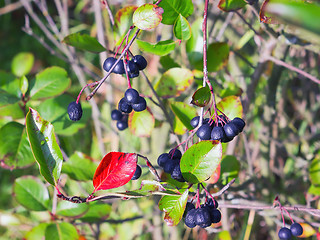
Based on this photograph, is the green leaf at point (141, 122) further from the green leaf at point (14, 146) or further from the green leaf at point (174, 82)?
the green leaf at point (14, 146)

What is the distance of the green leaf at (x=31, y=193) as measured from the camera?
34.3 inches

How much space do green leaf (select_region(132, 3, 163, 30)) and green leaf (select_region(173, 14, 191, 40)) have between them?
0.33 feet

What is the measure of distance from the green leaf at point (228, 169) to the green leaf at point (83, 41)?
445 mm

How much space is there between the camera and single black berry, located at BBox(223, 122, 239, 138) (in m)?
0.55

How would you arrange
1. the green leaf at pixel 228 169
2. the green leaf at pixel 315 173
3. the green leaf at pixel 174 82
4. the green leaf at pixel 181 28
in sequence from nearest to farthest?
the green leaf at pixel 181 28 → the green leaf at pixel 174 82 → the green leaf at pixel 228 169 → the green leaf at pixel 315 173

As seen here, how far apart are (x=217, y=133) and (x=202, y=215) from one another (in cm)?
14

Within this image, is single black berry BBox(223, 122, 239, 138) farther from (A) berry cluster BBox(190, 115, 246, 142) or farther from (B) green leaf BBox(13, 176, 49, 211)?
(B) green leaf BBox(13, 176, 49, 211)

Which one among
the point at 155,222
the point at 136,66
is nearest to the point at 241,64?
the point at 155,222

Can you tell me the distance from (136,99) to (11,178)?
67.6 inches

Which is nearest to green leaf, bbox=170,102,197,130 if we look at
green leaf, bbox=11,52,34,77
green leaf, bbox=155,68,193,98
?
green leaf, bbox=155,68,193,98

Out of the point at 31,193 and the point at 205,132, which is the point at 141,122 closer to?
the point at 205,132

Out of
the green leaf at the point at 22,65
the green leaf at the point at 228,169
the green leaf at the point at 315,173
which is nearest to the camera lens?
the green leaf at the point at 228,169

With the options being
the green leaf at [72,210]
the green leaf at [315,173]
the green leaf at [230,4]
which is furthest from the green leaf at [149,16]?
the green leaf at [315,173]

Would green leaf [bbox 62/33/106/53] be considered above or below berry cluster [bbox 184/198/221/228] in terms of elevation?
above
